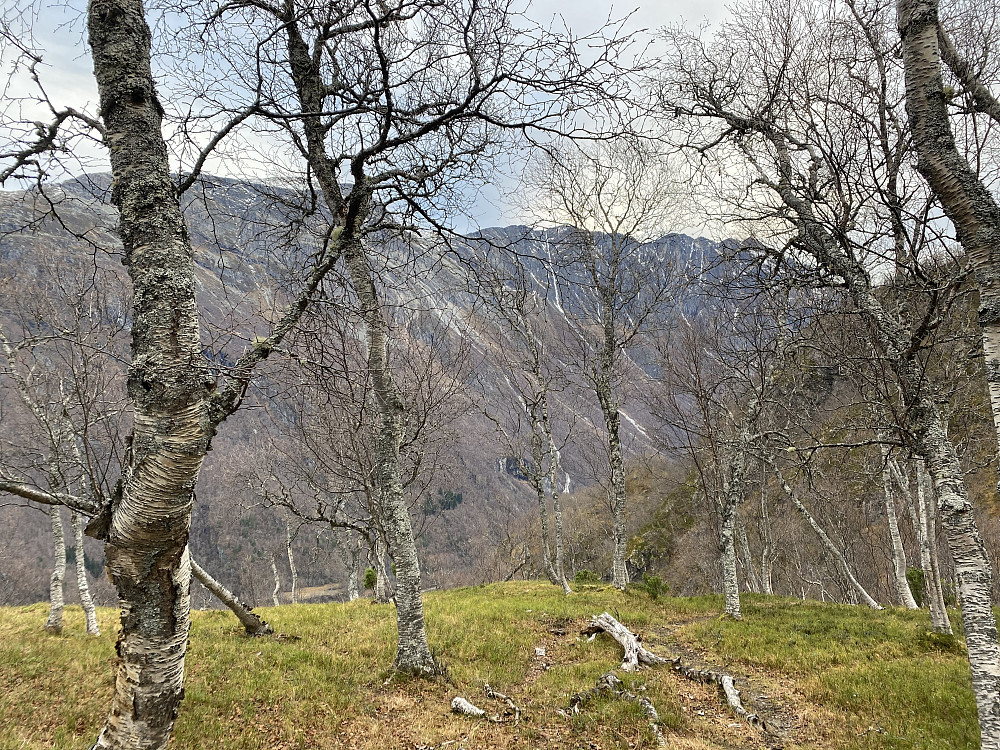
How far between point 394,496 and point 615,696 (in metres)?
4.21

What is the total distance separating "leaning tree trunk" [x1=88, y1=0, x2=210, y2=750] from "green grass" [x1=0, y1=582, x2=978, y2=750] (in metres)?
3.04

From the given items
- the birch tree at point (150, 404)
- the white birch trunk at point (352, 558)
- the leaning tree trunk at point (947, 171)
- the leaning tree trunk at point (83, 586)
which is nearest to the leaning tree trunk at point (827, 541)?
the leaning tree trunk at point (947, 171)

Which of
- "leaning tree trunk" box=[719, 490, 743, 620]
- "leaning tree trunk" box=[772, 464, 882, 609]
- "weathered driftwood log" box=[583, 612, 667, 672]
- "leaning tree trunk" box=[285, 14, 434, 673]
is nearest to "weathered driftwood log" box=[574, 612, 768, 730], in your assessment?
"weathered driftwood log" box=[583, 612, 667, 672]

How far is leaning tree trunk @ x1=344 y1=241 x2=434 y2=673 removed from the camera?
712cm

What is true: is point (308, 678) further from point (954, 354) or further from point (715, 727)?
point (954, 354)

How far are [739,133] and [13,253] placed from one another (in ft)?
519

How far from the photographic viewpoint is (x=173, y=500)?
287cm

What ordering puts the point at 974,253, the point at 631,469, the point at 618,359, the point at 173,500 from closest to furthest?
the point at 173,500
the point at 974,253
the point at 618,359
the point at 631,469

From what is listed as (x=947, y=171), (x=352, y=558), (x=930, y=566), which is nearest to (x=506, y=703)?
(x=947, y=171)

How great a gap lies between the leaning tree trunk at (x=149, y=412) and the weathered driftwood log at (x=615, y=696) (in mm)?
5237

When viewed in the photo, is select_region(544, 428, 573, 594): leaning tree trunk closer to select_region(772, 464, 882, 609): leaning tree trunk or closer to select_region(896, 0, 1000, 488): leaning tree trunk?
select_region(772, 464, 882, 609): leaning tree trunk

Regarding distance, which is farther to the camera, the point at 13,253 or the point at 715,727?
the point at 13,253

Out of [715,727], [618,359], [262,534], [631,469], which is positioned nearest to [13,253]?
[262,534]

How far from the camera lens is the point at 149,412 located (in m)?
2.87
